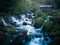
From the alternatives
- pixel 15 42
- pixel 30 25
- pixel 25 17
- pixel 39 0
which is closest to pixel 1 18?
pixel 30 25

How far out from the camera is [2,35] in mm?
11828

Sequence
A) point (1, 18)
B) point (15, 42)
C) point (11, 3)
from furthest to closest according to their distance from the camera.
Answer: point (1, 18), point (11, 3), point (15, 42)

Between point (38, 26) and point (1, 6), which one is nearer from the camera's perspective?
point (1, 6)

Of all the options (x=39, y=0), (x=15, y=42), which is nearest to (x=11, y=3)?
(x=15, y=42)

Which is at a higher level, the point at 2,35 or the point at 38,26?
the point at 2,35

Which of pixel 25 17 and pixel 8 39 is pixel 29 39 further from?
pixel 25 17

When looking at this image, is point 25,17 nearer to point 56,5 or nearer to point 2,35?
point 56,5

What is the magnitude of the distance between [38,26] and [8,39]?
5.89m

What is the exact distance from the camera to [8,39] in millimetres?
11914

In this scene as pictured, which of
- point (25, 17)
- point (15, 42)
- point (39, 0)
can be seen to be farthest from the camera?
point (39, 0)

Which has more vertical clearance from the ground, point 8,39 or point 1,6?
point 1,6

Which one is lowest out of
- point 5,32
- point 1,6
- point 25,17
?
point 25,17

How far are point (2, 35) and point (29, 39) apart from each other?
240 centimetres

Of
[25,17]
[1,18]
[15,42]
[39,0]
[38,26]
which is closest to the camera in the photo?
[15,42]
